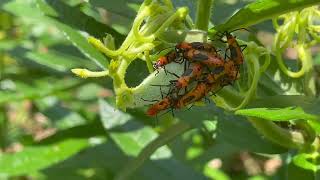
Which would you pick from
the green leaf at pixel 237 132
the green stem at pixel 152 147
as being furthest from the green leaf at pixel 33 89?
the green leaf at pixel 237 132

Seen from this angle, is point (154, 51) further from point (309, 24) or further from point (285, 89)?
point (285, 89)

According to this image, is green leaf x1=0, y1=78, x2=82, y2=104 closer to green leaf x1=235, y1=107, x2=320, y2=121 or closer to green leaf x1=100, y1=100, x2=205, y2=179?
green leaf x1=100, y1=100, x2=205, y2=179

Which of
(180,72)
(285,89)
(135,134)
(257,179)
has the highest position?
(180,72)

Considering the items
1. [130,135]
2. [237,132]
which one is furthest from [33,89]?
[237,132]

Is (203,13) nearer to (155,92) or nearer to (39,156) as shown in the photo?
(155,92)

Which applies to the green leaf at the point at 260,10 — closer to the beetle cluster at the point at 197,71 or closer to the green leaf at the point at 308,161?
the beetle cluster at the point at 197,71

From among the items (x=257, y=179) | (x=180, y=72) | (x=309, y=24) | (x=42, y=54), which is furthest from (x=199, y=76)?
(x=257, y=179)

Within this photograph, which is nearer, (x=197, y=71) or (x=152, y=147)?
(x=197, y=71)
